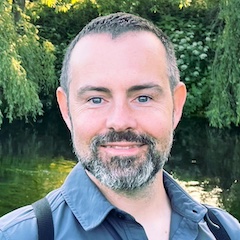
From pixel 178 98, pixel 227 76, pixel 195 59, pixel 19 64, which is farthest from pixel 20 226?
pixel 195 59

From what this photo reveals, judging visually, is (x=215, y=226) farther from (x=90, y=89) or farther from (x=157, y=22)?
(x=157, y=22)

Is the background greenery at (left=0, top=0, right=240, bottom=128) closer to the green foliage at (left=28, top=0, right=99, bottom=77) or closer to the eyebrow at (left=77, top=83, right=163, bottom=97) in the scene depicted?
the green foliage at (left=28, top=0, right=99, bottom=77)

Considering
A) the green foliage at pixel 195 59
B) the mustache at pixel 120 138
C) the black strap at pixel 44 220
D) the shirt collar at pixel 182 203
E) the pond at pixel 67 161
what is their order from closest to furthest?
the black strap at pixel 44 220
the mustache at pixel 120 138
the shirt collar at pixel 182 203
the pond at pixel 67 161
the green foliage at pixel 195 59

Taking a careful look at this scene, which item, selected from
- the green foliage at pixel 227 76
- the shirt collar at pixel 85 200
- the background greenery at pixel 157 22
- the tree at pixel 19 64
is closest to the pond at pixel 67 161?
the background greenery at pixel 157 22

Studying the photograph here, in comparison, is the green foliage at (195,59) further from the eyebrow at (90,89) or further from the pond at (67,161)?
the eyebrow at (90,89)

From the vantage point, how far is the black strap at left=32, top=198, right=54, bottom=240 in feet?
4.14

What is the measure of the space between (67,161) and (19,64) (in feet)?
4.90

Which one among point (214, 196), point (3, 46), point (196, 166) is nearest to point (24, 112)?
point (3, 46)

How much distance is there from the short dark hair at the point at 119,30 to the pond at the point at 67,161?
528cm

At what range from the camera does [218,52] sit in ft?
33.6

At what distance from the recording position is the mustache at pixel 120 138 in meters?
1.37

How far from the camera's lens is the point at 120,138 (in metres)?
1.37

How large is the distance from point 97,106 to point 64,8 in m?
9.73

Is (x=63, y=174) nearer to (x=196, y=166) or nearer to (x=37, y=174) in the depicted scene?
(x=37, y=174)
